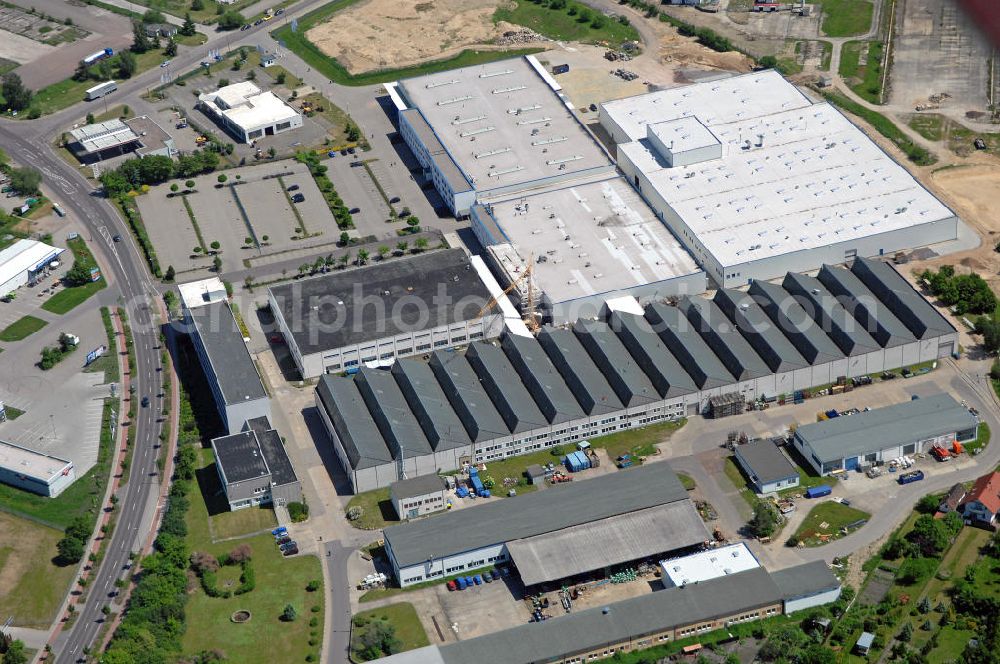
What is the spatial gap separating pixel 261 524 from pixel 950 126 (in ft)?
421

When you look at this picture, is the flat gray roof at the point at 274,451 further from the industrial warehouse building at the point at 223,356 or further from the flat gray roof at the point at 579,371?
the flat gray roof at the point at 579,371

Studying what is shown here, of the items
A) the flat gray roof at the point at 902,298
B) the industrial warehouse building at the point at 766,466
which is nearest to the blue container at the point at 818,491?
the industrial warehouse building at the point at 766,466

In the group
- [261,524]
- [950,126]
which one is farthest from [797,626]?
[950,126]

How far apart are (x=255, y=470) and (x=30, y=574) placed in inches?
963

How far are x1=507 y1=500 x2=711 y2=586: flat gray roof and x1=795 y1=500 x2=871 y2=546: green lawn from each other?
10731mm

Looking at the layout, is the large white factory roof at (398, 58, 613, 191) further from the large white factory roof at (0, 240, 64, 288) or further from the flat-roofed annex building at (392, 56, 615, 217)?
the large white factory roof at (0, 240, 64, 288)

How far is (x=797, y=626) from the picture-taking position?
111375 millimetres

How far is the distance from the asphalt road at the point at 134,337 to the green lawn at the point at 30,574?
3358 mm

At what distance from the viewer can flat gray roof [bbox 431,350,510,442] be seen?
133250 mm

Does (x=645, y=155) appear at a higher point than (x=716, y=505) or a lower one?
higher

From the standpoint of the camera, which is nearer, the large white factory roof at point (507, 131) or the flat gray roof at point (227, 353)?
the flat gray roof at point (227, 353)

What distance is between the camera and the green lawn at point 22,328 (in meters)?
155

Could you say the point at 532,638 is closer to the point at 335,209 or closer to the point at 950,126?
the point at 335,209

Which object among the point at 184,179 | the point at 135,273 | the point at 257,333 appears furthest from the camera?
the point at 184,179
